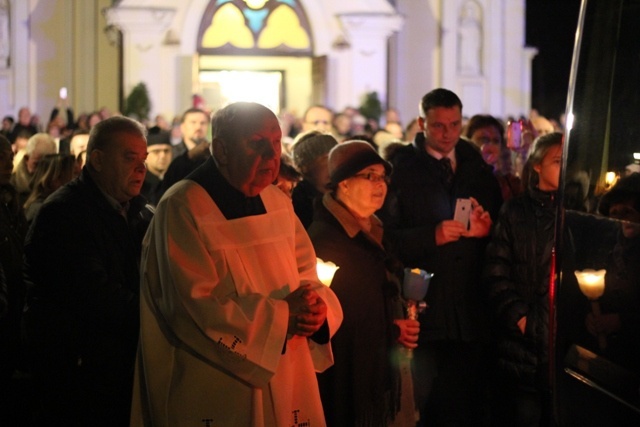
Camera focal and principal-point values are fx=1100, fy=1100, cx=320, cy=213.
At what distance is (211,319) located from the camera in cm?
416

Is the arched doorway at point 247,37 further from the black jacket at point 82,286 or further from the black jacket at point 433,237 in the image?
the black jacket at point 82,286

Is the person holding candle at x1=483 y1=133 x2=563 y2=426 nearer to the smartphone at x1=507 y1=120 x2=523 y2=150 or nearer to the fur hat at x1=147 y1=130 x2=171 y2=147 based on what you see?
the smartphone at x1=507 y1=120 x2=523 y2=150

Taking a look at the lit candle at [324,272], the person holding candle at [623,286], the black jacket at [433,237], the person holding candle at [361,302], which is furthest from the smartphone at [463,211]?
the person holding candle at [623,286]

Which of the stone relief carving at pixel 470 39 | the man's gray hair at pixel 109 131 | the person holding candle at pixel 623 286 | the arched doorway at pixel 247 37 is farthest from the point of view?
the stone relief carving at pixel 470 39

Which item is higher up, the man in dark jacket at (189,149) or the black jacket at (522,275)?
the man in dark jacket at (189,149)

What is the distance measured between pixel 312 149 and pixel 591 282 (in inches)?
150

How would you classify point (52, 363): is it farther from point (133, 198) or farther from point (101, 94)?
point (101, 94)

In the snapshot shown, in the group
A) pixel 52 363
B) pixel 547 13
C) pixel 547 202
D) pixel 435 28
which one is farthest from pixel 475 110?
pixel 52 363

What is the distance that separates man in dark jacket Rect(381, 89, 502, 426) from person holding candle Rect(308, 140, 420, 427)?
714 millimetres

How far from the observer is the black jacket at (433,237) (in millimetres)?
6844

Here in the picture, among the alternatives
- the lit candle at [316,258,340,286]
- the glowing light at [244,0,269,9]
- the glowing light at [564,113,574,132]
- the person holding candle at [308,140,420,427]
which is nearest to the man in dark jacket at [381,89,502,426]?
the person holding candle at [308,140,420,427]

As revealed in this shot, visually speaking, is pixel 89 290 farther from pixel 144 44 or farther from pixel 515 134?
pixel 144 44

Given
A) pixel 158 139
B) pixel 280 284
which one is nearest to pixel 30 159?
pixel 158 139

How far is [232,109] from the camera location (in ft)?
14.6
